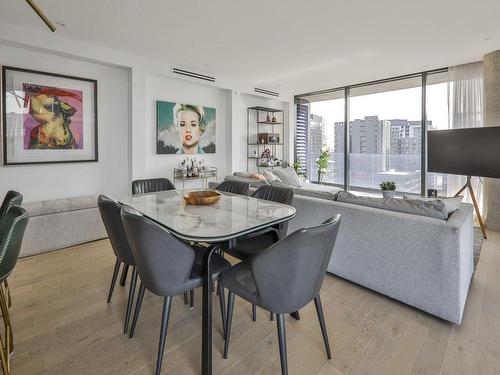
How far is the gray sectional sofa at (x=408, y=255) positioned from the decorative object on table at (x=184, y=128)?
317cm

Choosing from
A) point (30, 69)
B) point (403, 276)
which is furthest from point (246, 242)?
point (30, 69)

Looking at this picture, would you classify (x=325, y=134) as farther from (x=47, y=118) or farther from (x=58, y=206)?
(x=58, y=206)

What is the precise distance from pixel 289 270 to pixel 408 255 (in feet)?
4.20

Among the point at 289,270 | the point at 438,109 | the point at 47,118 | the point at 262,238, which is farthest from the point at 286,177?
the point at 289,270

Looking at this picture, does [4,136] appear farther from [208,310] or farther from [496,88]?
[496,88]

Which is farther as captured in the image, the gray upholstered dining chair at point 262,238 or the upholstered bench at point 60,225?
the upholstered bench at point 60,225

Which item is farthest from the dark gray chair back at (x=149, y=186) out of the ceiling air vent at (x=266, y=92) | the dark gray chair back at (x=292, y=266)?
the ceiling air vent at (x=266, y=92)

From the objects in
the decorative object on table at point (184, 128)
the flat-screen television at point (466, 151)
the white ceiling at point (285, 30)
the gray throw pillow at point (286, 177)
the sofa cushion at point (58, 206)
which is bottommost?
the sofa cushion at point (58, 206)

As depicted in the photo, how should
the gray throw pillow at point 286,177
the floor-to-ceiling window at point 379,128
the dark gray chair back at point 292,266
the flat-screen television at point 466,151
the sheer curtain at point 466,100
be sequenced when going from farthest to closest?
the floor-to-ceiling window at point 379,128, the gray throw pillow at point 286,177, the sheer curtain at point 466,100, the flat-screen television at point 466,151, the dark gray chair back at point 292,266

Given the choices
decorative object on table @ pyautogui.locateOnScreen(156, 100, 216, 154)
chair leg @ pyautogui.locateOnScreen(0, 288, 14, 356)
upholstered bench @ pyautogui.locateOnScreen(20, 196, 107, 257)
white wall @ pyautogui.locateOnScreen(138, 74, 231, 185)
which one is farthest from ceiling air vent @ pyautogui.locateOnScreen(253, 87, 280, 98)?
chair leg @ pyautogui.locateOnScreen(0, 288, 14, 356)

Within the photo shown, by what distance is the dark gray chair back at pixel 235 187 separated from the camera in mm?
3008

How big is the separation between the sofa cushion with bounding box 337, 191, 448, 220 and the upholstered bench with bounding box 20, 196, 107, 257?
9.91 ft

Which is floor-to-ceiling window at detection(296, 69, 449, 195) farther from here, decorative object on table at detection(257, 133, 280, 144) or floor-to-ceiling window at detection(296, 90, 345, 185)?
decorative object on table at detection(257, 133, 280, 144)

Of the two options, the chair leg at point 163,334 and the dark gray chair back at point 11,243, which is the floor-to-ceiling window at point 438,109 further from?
the dark gray chair back at point 11,243
